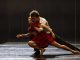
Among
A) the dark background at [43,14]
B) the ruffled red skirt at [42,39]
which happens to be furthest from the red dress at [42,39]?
the dark background at [43,14]

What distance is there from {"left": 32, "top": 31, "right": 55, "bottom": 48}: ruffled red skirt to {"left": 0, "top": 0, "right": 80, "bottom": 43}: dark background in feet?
12.3

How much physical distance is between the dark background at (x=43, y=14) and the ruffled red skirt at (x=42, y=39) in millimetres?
3739

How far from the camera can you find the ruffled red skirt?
19.7ft

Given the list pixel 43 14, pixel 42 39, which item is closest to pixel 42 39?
pixel 42 39

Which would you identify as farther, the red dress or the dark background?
the dark background

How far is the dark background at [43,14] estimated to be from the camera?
9875 mm

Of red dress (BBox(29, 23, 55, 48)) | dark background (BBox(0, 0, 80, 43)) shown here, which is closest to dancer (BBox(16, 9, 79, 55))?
red dress (BBox(29, 23, 55, 48))

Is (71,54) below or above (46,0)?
below

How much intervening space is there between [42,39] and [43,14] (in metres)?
3.95

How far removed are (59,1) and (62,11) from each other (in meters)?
0.28

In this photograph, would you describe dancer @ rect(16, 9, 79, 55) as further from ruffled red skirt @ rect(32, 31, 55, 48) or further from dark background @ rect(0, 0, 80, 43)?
dark background @ rect(0, 0, 80, 43)

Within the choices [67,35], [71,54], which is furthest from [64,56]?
[67,35]

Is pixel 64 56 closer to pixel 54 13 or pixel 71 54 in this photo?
pixel 71 54

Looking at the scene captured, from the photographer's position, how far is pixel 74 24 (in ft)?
32.3
